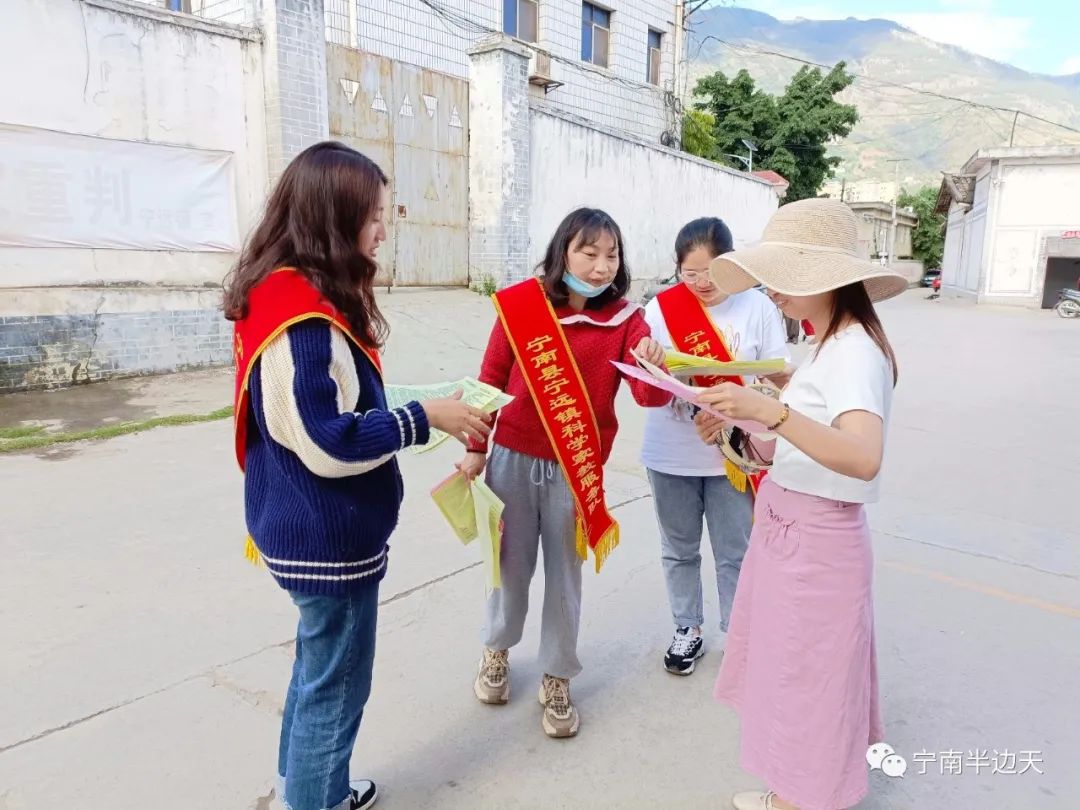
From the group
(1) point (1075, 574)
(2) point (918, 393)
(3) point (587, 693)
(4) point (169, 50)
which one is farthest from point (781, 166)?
(3) point (587, 693)

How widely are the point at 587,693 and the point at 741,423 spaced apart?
1.21 meters

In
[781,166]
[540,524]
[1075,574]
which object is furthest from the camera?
[781,166]

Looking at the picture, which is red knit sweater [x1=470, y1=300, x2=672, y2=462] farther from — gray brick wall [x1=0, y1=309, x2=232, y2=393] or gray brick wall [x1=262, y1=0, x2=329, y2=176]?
gray brick wall [x1=262, y1=0, x2=329, y2=176]

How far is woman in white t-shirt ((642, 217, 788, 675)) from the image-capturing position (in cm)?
236

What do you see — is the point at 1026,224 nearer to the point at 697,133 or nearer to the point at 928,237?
the point at 697,133

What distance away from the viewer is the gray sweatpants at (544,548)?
209 cm

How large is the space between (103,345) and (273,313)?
570cm

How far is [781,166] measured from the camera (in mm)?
21125

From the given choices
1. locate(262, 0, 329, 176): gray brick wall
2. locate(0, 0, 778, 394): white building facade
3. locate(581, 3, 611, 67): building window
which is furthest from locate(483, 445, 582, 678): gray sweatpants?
locate(581, 3, 611, 67): building window

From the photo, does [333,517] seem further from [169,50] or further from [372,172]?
[169,50]

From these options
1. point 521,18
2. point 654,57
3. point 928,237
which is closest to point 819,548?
point 521,18

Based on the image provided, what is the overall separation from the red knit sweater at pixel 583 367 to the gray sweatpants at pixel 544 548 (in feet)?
0.20

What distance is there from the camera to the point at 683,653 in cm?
243

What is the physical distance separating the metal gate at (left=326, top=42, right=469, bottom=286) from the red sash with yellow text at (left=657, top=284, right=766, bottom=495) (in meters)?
6.31
